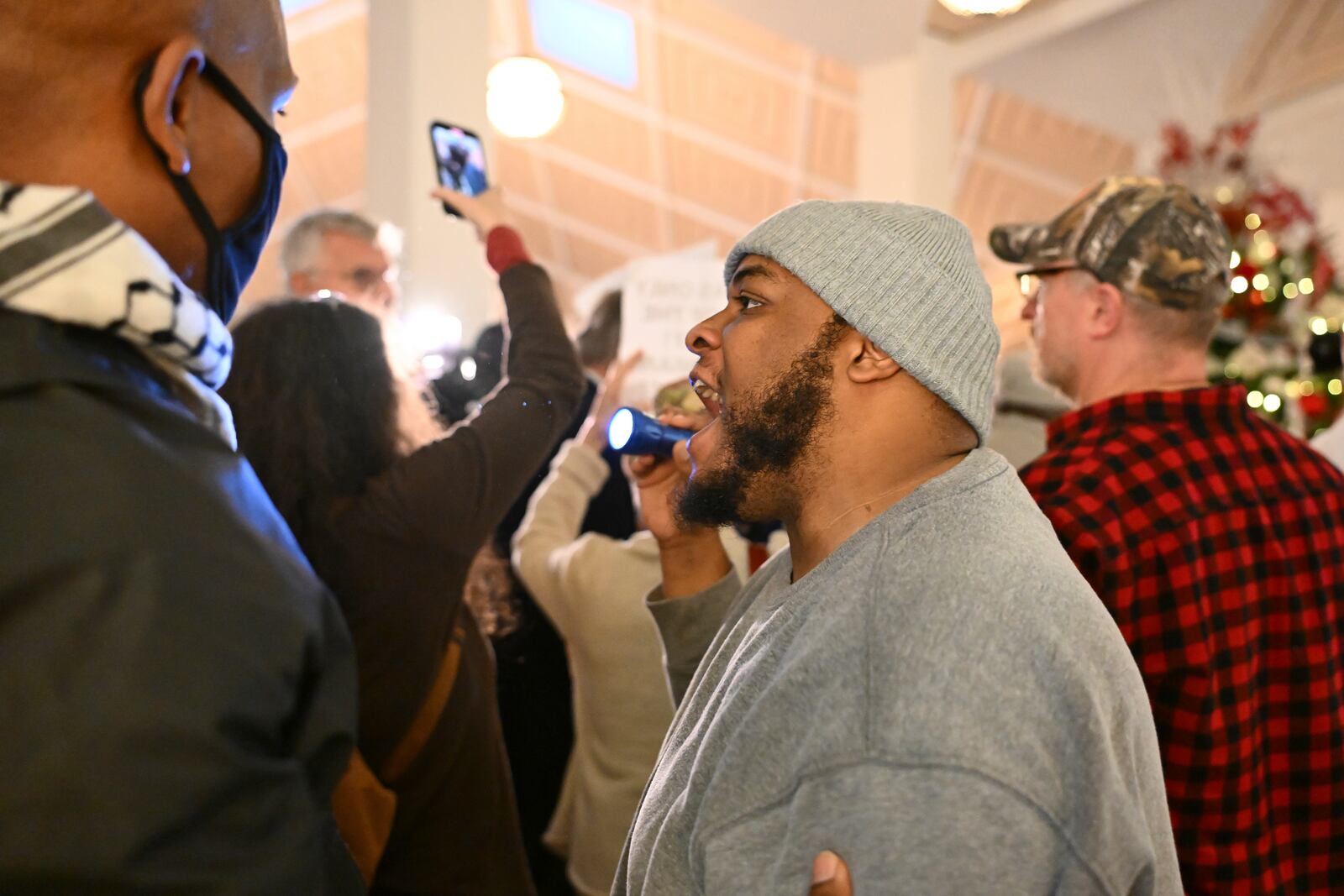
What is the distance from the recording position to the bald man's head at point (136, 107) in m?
0.77

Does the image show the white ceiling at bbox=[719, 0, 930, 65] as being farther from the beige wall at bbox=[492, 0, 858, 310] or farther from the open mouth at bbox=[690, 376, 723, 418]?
the open mouth at bbox=[690, 376, 723, 418]

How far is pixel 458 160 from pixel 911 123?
3.52 meters

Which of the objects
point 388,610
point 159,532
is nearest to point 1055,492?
point 388,610

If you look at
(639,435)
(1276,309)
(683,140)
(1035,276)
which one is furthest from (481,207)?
(683,140)

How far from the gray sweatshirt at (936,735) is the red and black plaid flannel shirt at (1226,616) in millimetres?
576

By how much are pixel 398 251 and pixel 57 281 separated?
7.30 ft

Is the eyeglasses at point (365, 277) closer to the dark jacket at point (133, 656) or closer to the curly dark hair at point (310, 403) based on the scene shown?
the curly dark hair at point (310, 403)

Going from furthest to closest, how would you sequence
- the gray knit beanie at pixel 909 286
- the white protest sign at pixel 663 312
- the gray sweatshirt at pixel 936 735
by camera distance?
the white protest sign at pixel 663 312 < the gray knit beanie at pixel 909 286 < the gray sweatshirt at pixel 936 735

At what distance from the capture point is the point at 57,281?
68 centimetres


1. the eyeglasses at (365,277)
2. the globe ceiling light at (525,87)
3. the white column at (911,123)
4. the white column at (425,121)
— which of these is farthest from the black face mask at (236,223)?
the globe ceiling light at (525,87)

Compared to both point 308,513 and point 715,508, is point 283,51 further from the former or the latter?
point 308,513

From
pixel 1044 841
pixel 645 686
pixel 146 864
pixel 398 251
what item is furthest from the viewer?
pixel 398 251

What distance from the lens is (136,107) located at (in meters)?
0.81

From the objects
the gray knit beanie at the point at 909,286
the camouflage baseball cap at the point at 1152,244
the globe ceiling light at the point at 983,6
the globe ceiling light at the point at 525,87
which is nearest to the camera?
the gray knit beanie at the point at 909,286
